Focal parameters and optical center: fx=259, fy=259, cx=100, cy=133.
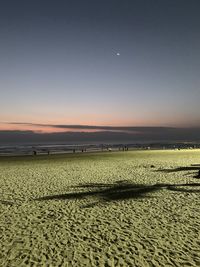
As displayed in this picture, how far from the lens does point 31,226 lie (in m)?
9.57

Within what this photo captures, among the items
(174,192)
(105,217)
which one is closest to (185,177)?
(174,192)

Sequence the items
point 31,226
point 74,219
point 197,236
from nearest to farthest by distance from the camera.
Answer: point 197,236
point 31,226
point 74,219

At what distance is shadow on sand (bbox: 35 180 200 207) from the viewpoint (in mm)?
13934

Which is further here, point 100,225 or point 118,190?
point 118,190

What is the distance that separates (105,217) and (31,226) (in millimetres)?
2912

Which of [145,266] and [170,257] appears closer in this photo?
[145,266]

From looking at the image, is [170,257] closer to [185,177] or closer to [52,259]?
[52,259]

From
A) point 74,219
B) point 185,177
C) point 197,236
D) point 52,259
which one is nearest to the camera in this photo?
point 52,259

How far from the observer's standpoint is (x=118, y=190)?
1562 cm

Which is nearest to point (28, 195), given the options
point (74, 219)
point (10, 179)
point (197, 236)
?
point (74, 219)

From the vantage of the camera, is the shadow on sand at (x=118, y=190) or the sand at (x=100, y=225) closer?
the sand at (x=100, y=225)

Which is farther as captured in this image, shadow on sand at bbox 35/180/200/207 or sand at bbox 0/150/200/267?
shadow on sand at bbox 35/180/200/207

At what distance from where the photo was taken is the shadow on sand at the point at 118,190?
45.7 feet

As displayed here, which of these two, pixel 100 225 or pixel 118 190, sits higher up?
pixel 100 225
